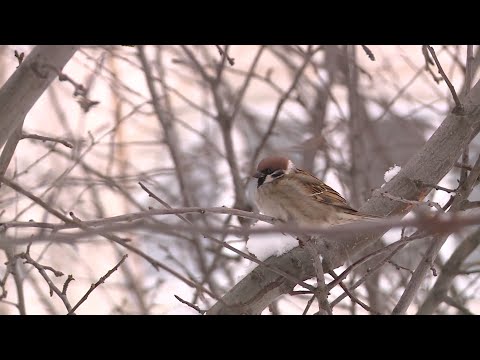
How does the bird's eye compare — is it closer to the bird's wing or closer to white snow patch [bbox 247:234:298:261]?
the bird's wing

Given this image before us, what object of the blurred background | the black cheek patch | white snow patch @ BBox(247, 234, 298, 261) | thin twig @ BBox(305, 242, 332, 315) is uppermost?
the blurred background

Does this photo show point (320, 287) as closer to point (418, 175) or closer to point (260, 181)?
point (418, 175)

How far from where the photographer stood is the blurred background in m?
3.66

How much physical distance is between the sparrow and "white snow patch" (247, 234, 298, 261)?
801mm

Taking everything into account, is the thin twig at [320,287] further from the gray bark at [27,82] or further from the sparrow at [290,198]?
A: the sparrow at [290,198]

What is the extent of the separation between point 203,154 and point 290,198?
155cm

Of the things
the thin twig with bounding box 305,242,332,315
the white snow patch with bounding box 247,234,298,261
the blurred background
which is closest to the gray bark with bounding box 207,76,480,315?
the white snow patch with bounding box 247,234,298,261

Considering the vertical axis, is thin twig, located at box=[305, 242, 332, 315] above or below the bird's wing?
below

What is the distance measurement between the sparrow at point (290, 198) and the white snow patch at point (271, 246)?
2.63 ft

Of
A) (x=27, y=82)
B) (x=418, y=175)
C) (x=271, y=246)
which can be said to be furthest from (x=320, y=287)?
(x=27, y=82)
